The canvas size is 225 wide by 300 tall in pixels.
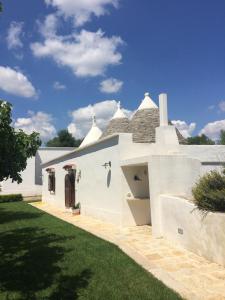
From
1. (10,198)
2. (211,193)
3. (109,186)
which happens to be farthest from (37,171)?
(211,193)

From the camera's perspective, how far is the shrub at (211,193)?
26.6ft

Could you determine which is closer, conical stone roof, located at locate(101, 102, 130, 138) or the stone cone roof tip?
conical stone roof, located at locate(101, 102, 130, 138)

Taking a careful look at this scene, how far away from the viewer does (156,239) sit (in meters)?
11.0

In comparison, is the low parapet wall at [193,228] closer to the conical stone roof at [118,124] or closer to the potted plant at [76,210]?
the conical stone roof at [118,124]

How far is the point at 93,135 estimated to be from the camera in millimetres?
26594

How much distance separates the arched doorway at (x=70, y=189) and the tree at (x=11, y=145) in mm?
12494

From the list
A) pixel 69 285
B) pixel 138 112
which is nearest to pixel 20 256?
pixel 69 285

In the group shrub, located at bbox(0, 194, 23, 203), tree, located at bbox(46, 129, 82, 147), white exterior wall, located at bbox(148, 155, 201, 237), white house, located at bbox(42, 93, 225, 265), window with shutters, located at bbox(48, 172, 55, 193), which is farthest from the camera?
tree, located at bbox(46, 129, 82, 147)

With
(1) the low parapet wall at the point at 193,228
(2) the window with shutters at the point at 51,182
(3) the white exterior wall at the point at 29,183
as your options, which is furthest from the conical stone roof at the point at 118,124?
(3) the white exterior wall at the point at 29,183

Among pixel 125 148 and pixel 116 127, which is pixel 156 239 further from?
pixel 116 127

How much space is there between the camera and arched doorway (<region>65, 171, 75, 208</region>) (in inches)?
856

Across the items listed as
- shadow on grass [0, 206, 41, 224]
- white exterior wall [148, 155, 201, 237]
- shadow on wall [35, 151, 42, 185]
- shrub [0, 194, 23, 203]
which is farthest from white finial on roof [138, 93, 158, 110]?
shadow on wall [35, 151, 42, 185]

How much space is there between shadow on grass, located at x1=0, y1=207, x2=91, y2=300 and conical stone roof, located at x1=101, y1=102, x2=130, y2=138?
30.3 ft

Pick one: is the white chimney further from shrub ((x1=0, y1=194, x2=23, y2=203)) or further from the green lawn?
shrub ((x1=0, y1=194, x2=23, y2=203))
